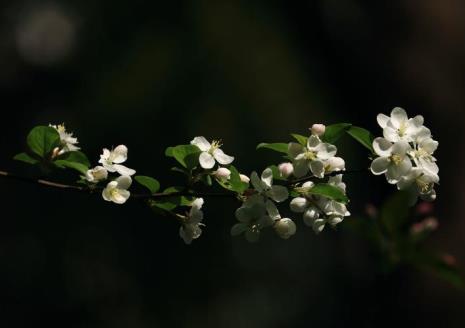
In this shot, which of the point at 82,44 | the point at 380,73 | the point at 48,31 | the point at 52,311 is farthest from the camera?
the point at 48,31

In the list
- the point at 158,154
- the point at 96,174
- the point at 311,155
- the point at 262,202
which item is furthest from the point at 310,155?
the point at 158,154

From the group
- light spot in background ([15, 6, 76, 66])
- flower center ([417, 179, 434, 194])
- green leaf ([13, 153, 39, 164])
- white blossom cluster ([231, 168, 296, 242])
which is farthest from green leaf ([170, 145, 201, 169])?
light spot in background ([15, 6, 76, 66])

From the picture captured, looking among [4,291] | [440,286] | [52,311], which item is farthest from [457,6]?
[4,291]

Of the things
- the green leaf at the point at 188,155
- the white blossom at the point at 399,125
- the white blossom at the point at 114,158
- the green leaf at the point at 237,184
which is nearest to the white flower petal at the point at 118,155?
the white blossom at the point at 114,158

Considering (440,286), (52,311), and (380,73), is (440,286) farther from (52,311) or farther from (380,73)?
(52,311)

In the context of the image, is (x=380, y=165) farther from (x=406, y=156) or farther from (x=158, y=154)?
(x=158, y=154)

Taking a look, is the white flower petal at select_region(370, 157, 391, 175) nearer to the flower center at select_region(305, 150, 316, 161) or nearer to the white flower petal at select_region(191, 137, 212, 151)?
the flower center at select_region(305, 150, 316, 161)
